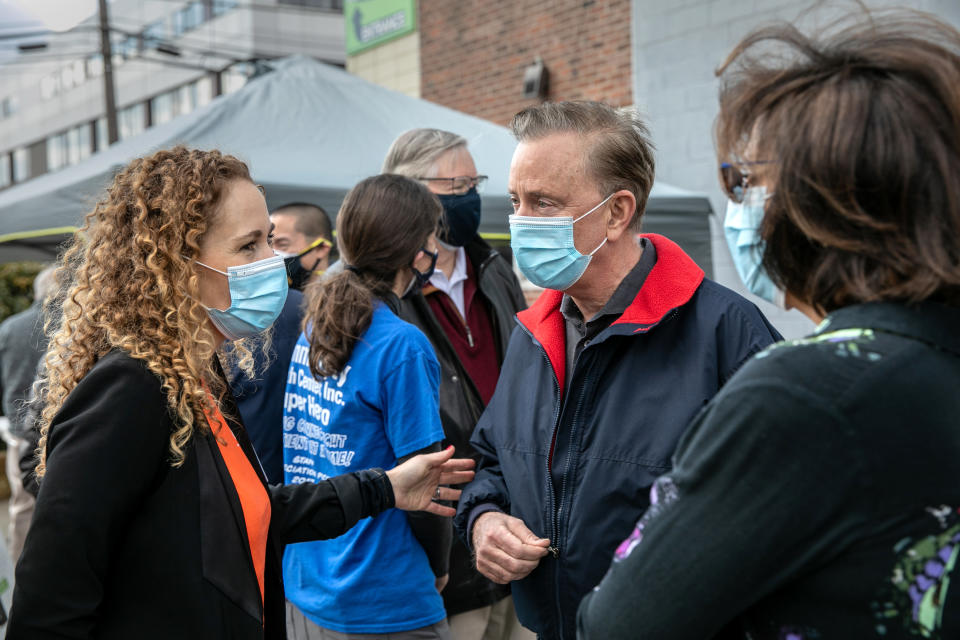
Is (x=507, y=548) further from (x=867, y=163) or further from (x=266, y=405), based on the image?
(x=266, y=405)

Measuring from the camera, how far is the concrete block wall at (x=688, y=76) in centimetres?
662

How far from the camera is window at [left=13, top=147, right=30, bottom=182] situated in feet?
130

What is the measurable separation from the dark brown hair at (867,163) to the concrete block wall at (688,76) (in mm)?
5517

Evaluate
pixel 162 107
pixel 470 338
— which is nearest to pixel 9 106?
pixel 162 107

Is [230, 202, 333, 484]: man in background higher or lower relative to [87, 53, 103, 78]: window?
higher

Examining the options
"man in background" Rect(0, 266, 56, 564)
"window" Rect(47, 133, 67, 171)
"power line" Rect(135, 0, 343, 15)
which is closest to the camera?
"man in background" Rect(0, 266, 56, 564)

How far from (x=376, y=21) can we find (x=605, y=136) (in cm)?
943

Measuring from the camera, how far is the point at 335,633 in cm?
244

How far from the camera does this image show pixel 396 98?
6.39 meters

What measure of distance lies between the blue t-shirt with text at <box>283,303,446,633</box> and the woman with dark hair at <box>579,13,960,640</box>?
135 cm

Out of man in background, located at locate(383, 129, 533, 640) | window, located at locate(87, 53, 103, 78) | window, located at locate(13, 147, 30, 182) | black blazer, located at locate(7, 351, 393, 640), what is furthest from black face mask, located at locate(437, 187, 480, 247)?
window, located at locate(13, 147, 30, 182)

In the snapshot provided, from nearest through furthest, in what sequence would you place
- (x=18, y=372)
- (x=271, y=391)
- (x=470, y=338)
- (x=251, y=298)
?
1. (x=251, y=298)
2. (x=271, y=391)
3. (x=470, y=338)
4. (x=18, y=372)

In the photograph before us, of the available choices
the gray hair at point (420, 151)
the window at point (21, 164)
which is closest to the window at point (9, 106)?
the window at point (21, 164)

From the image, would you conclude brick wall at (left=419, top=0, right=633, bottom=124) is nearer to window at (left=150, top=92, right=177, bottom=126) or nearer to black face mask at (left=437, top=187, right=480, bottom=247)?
black face mask at (left=437, top=187, right=480, bottom=247)
